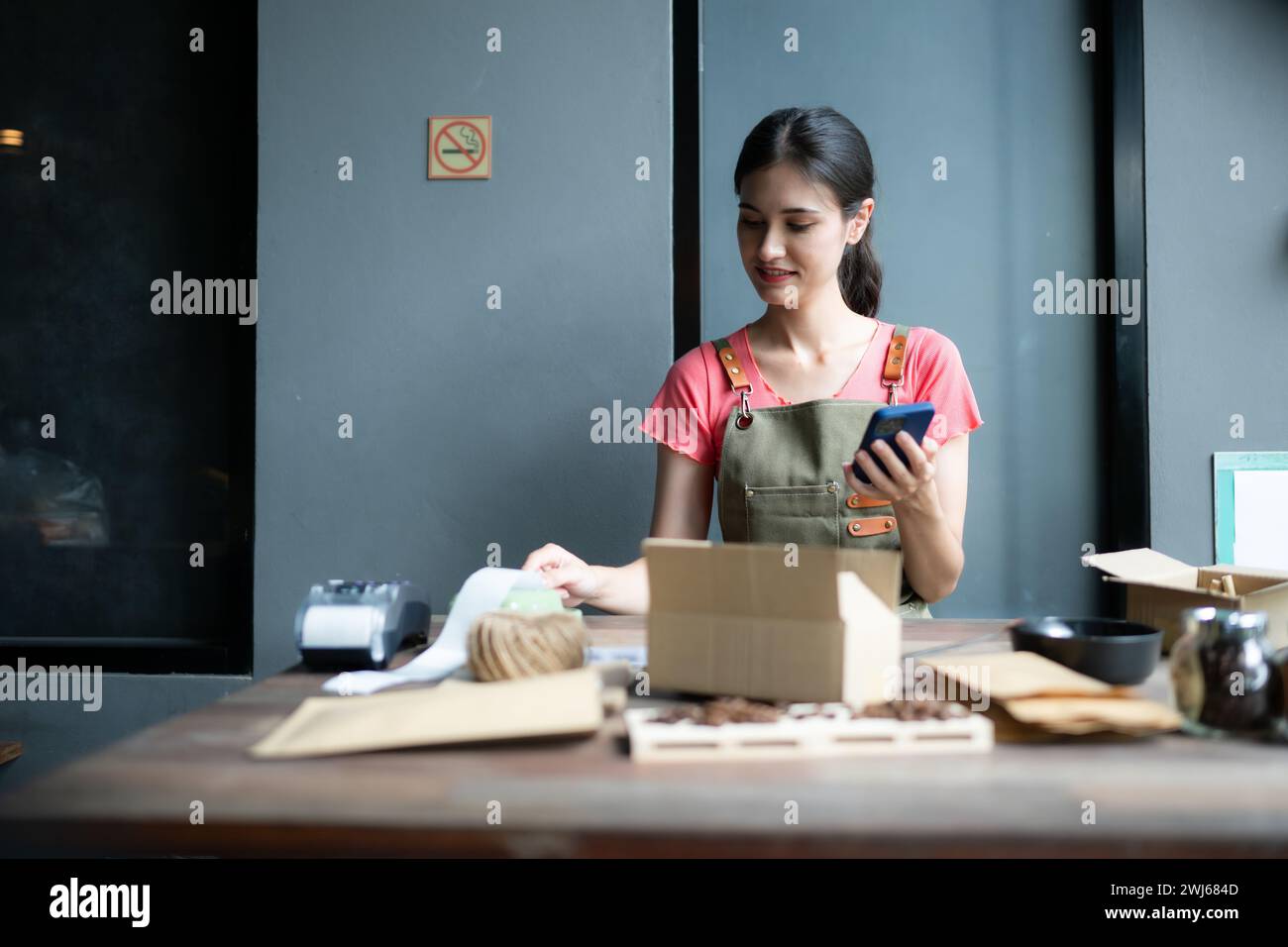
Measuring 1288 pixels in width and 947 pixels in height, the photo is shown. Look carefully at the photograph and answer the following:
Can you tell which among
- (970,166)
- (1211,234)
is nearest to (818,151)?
(970,166)

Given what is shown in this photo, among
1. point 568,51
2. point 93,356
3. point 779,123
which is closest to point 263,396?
point 93,356

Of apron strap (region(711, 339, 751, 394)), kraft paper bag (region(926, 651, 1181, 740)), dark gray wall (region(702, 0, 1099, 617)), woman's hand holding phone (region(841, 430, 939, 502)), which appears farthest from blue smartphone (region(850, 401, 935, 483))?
dark gray wall (region(702, 0, 1099, 617))

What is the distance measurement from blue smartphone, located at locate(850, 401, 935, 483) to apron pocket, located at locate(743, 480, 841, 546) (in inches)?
18.0

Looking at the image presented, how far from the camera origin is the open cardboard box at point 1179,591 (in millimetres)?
993

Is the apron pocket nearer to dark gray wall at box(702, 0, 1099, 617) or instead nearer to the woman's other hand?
the woman's other hand

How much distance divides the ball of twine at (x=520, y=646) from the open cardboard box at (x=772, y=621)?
87mm

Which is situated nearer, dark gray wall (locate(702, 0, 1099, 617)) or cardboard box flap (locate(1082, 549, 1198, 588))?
cardboard box flap (locate(1082, 549, 1198, 588))

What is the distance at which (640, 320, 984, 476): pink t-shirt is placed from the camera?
175cm

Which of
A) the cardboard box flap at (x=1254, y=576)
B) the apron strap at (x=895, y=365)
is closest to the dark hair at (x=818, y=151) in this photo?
the apron strap at (x=895, y=365)

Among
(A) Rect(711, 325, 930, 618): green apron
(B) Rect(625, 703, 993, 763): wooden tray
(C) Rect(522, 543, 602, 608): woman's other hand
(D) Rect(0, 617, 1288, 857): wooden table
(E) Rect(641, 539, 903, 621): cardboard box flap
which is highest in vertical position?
(A) Rect(711, 325, 930, 618): green apron

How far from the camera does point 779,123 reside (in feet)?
5.64

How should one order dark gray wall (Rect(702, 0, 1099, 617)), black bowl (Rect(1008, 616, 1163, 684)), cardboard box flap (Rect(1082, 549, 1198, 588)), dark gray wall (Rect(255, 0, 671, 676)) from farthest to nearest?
dark gray wall (Rect(702, 0, 1099, 617)), dark gray wall (Rect(255, 0, 671, 676)), cardboard box flap (Rect(1082, 549, 1198, 588)), black bowl (Rect(1008, 616, 1163, 684))

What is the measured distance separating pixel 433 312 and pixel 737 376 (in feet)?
2.35
